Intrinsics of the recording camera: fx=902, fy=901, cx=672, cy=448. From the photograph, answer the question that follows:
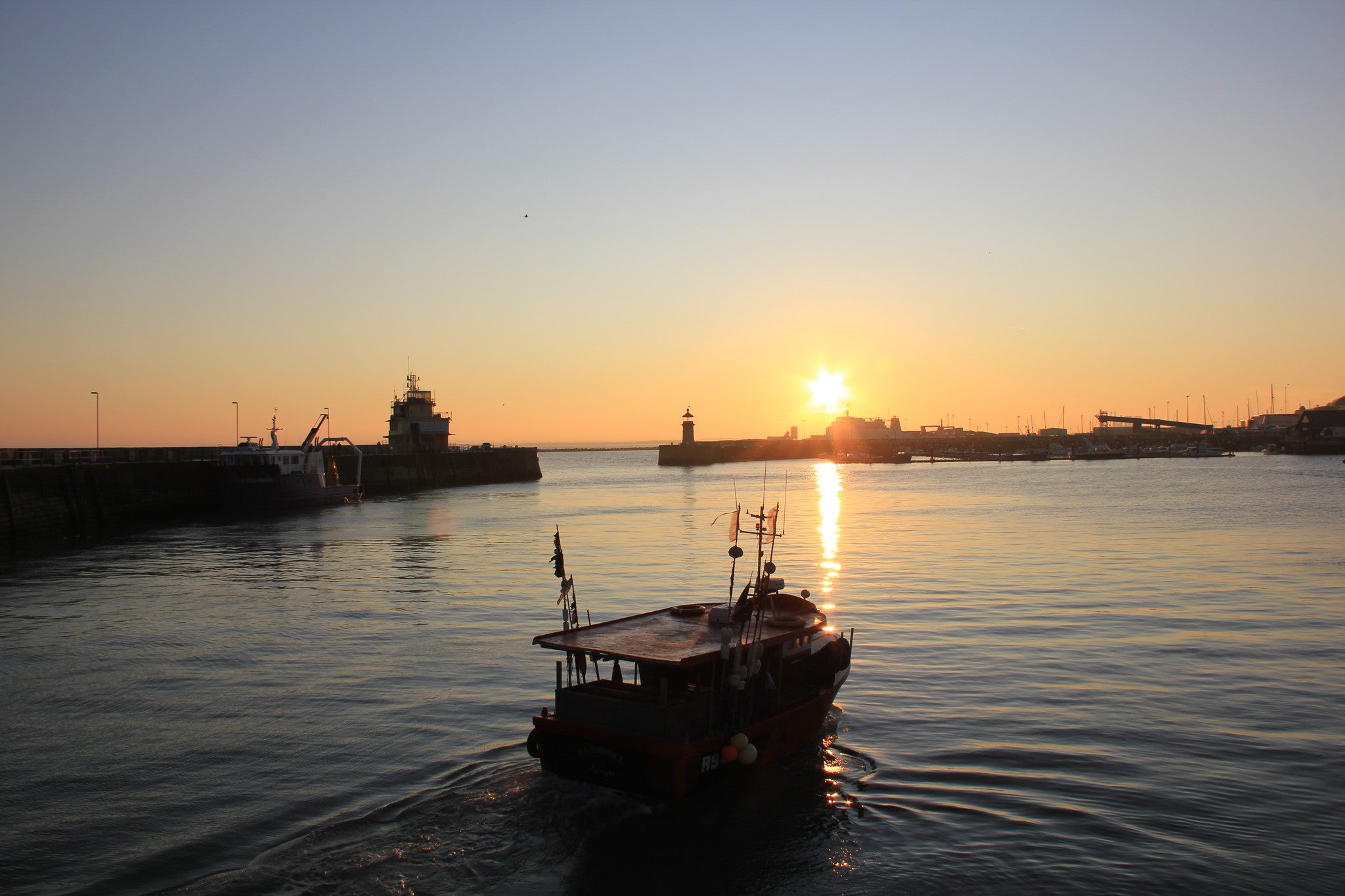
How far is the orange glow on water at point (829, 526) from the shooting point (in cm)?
3819

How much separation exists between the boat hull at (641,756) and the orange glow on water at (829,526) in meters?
20.4

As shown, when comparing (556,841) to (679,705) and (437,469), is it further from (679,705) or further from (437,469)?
(437,469)

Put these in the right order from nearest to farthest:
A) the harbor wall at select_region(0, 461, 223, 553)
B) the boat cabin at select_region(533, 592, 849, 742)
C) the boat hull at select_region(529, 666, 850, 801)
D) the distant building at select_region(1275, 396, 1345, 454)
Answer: the boat hull at select_region(529, 666, 850, 801), the boat cabin at select_region(533, 592, 849, 742), the harbor wall at select_region(0, 461, 223, 553), the distant building at select_region(1275, 396, 1345, 454)

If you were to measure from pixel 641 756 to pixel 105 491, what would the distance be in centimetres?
6091

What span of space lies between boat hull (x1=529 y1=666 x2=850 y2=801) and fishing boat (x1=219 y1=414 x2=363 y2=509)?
70068 mm

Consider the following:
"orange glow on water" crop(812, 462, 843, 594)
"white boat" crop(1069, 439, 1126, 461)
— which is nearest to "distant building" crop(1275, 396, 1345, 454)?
"white boat" crop(1069, 439, 1126, 461)

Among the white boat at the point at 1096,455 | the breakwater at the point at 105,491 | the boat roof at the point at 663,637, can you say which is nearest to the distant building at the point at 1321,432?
the white boat at the point at 1096,455

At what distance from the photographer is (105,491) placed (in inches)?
2393

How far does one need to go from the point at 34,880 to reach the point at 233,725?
6478 mm

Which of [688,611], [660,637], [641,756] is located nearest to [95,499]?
[688,611]

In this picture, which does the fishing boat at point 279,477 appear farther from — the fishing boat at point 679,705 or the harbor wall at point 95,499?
the fishing boat at point 679,705

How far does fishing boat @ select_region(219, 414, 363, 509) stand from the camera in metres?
75.9

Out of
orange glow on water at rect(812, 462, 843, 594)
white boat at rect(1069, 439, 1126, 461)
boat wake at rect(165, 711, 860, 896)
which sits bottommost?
boat wake at rect(165, 711, 860, 896)

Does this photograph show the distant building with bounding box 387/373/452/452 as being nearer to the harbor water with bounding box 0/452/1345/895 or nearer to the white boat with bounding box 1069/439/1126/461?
the harbor water with bounding box 0/452/1345/895
